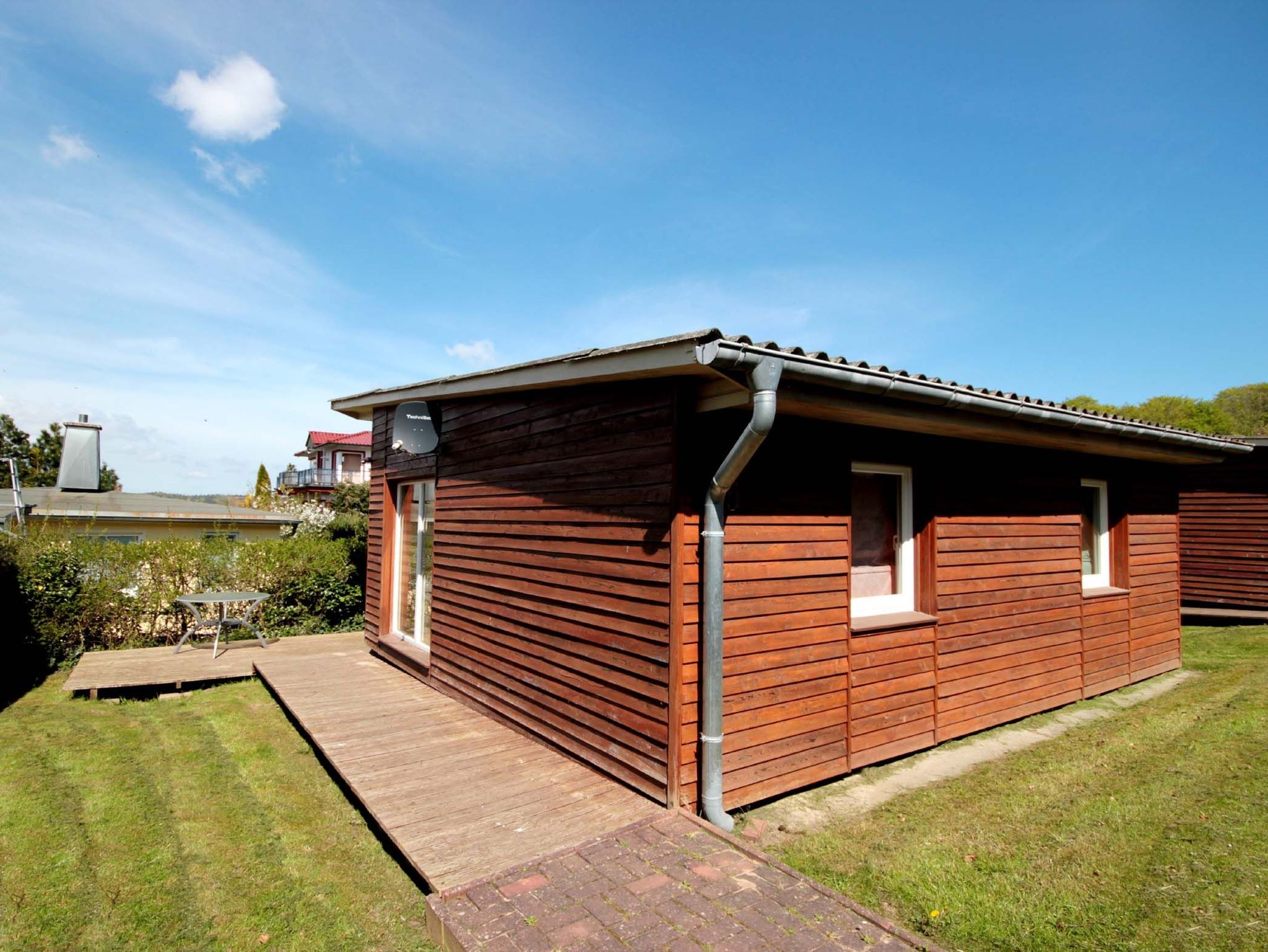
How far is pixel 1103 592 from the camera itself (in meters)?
6.73

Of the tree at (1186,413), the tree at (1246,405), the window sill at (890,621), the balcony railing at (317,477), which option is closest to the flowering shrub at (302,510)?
the window sill at (890,621)

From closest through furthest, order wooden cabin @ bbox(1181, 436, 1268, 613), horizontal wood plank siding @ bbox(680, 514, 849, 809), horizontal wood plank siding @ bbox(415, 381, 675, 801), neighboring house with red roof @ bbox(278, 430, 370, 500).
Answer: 1. horizontal wood plank siding @ bbox(680, 514, 849, 809)
2. horizontal wood plank siding @ bbox(415, 381, 675, 801)
3. wooden cabin @ bbox(1181, 436, 1268, 613)
4. neighboring house with red roof @ bbox(278, 430, 370, 500)

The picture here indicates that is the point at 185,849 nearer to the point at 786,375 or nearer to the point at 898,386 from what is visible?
the point at 786,375

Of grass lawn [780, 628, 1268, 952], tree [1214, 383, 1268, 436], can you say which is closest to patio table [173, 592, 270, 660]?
grass lawn [780, 628, 1268, 952]

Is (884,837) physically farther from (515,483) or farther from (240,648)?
(240,648)

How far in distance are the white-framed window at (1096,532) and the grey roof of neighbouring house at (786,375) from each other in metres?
1.44

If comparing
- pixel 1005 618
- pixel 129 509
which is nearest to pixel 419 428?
pixel 1005 618

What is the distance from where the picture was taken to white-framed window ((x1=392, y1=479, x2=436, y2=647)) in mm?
7074

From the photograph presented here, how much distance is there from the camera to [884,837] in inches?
141

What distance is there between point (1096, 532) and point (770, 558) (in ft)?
17.7

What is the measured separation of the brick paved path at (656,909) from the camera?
2.46 metres

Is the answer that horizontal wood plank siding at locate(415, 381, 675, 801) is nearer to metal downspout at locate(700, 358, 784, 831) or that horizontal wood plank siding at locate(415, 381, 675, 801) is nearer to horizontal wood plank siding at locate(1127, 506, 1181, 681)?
metal downspout at locate(700, 358, 784, 831)

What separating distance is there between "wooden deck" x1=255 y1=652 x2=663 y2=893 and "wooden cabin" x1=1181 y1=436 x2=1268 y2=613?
1199cm

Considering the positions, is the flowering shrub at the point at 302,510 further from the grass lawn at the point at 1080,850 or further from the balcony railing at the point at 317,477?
the balcony railing at the point at 317,477
